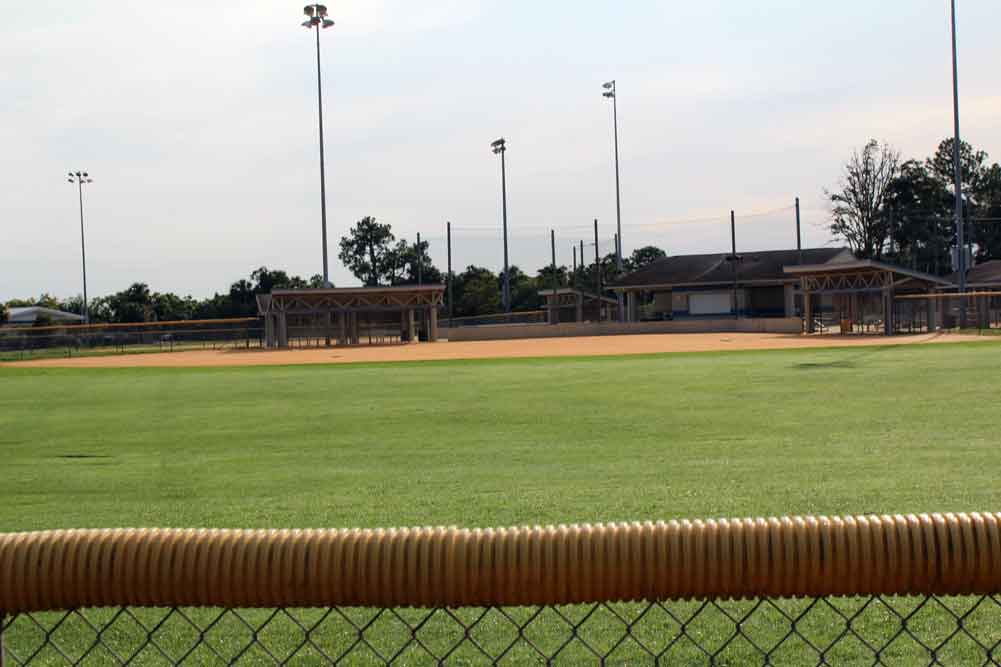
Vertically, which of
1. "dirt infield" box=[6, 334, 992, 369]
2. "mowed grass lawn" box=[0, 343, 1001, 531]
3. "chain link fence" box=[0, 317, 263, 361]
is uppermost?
"chain link fence" box=[0, 317, 263, 361]

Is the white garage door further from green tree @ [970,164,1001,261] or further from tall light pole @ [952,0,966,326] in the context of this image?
green tree @ [970,164,1001,261]

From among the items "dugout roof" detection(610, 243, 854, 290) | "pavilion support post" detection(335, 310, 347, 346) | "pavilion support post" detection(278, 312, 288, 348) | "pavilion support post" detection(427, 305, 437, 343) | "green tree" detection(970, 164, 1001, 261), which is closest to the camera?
"pavilion support post" detection(278, 312, 288, 348)

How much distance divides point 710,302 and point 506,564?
75.7 meters

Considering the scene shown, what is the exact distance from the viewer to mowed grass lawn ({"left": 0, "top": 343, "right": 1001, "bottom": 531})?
852 centimetres

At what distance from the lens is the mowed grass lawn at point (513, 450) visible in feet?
27.9

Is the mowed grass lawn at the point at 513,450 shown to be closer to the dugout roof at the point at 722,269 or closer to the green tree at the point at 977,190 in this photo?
the dugout roof at the point at 722,269

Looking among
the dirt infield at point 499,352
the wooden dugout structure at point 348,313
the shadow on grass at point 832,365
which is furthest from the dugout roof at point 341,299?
the shadow on grass at point 832,365

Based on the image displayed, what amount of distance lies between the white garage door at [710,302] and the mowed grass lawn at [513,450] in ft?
171

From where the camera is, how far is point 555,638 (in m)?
5.36

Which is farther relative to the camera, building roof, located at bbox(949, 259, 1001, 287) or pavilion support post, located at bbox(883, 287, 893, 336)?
building roof, located at bbox(949, 259, 1001, 287)

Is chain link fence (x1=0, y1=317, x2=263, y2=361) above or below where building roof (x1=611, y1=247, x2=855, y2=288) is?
below

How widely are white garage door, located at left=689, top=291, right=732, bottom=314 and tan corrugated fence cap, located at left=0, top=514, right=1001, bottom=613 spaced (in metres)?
74.6

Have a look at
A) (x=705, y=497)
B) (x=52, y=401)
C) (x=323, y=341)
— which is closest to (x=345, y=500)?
(x=705, y=497)

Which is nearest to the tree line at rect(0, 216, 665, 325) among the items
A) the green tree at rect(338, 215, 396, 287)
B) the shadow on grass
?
the green tree at rect(338, 215, 396, 287)
